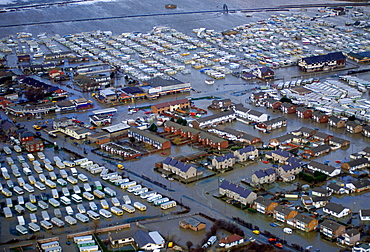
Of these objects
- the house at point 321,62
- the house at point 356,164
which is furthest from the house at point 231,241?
the house at point 321,62

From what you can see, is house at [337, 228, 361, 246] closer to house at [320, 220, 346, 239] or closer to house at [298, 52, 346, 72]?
house at [320, 220, 346, 239]

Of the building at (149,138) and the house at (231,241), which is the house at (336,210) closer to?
the house at (231,241)

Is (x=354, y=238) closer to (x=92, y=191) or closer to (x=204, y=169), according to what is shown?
(x=204, y=169)

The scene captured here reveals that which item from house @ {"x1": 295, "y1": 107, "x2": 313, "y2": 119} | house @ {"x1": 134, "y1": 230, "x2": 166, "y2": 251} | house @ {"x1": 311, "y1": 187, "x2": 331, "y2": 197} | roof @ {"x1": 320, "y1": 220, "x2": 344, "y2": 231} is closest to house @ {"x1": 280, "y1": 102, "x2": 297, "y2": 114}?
house @ {"x1": 295, "y1": 107, "x2": 313, "y2": 119}

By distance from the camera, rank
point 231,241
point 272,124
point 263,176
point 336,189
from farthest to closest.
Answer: point 272,124
point 263,176
point 336,189
point 231,241

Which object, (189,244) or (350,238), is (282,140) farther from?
(189,244)

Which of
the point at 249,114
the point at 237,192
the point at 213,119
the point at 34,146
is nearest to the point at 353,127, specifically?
the point at 249,114
